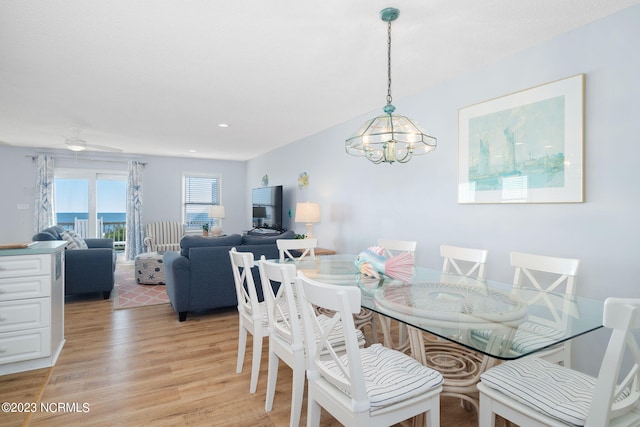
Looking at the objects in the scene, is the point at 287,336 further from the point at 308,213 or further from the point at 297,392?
the point at 308,213

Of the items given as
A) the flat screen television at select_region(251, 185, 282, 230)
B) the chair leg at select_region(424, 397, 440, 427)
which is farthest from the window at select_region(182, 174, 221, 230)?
the chair leg at select_region(424, 397, 440, 427)

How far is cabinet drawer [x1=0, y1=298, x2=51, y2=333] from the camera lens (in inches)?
93.7

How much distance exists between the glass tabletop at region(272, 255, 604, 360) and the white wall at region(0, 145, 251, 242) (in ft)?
21.7

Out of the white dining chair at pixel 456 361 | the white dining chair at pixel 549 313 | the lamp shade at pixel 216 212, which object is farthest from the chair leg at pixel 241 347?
the lamp shade at pixel 216 212

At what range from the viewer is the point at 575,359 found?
233 cm

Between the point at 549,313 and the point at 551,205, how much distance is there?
112 cm

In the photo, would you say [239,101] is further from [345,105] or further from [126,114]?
[126,114]

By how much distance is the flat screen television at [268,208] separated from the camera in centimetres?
615

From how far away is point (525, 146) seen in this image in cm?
252

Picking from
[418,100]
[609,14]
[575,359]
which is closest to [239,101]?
[418,100]

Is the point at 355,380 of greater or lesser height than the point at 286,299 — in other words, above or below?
below

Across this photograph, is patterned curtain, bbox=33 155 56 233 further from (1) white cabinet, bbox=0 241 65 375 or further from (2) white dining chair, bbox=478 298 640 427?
(2) white dining chair, bbox=478 298 640 427

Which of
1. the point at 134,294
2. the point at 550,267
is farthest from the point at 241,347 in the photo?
the point at 134,294

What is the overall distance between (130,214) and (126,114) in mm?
3739
